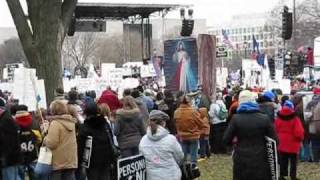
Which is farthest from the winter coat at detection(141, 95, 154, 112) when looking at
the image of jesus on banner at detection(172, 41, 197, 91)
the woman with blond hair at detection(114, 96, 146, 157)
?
the woman with blond hair at detection(114, 96, 146, 157)

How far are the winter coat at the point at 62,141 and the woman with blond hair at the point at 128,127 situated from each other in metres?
1.91

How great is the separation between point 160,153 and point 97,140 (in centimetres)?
204

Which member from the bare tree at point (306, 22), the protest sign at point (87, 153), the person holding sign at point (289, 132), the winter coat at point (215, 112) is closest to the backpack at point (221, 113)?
the winter coat at point (215, 112)

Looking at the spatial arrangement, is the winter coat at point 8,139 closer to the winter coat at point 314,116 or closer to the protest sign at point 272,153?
the protest sign at point 272,153

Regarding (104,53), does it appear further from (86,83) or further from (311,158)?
(311,158)

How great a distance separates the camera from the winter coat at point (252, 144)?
26.2ft

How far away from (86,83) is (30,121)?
1735 cm

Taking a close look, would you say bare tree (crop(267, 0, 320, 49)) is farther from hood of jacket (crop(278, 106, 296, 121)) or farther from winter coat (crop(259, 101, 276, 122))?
hood of jacket (crop(278, 106, 296, 121))

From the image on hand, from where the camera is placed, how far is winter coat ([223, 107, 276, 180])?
7977 mm

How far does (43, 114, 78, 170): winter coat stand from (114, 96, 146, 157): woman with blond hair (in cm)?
191

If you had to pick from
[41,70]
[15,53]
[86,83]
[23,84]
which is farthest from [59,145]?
[15,53]

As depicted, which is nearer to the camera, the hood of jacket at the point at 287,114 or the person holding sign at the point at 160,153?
the person holding sign at the point at 160,153

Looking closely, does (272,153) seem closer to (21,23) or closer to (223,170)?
(223,170)

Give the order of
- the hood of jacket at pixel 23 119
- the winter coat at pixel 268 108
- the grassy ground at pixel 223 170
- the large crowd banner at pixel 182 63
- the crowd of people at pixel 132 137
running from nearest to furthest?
1. the crowd of people at pixel 132 137
2. the hood of jacket at pixel 23 119
3. the winter coat at pixel 268 108
4. the grassy ground at pixel 223 170
5. the large crowd banner at pixel 182 63
